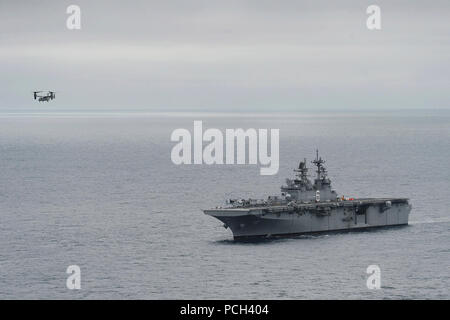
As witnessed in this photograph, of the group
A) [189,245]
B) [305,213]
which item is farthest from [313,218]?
[189,245]

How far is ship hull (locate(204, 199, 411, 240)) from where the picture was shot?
6706 centimetres

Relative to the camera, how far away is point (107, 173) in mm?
120812

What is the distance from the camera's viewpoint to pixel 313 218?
230 feet

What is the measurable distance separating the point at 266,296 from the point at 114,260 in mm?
12707

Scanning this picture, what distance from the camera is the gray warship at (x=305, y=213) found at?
67312 mm

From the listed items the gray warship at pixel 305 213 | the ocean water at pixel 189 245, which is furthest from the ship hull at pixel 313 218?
the ocean water at pixel 189 245

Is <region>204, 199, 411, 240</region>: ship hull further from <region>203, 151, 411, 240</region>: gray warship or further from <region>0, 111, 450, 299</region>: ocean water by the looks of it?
<region>0, 111, 450, 299</region>: ocean water

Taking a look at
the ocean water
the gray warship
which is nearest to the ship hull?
the gray warship

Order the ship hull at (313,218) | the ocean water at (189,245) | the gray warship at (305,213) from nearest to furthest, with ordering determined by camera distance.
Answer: the ocean water at (189,245) < the ship hull at (313,218) < the gray warship at (305,213)

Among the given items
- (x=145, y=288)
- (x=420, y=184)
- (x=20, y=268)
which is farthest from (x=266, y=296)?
(x=420, y=184)

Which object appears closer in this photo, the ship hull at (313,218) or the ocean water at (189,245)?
the ocean water at (189,245)

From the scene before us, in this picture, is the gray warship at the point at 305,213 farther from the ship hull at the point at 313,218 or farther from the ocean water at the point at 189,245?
the ocean water at the point at 189,245
